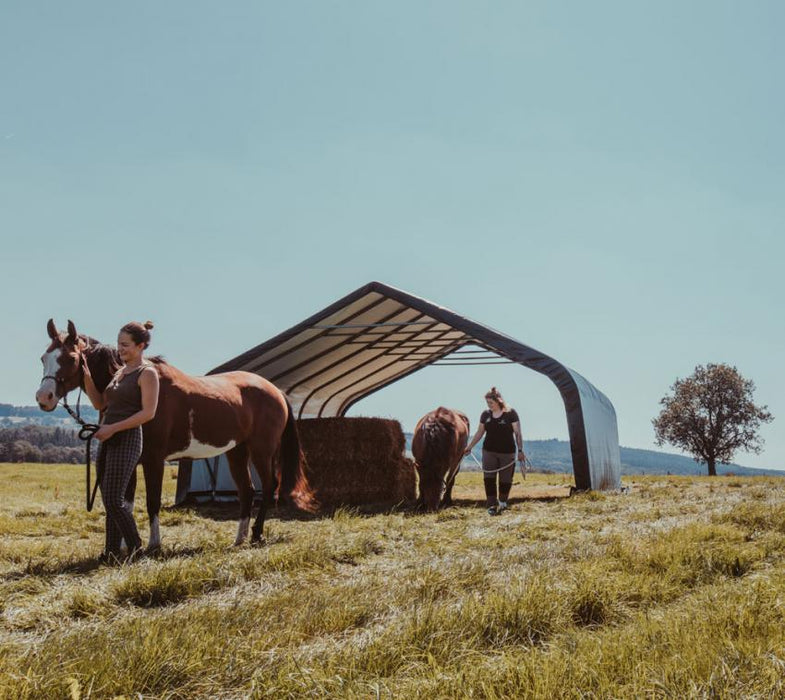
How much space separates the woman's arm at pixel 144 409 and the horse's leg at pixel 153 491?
775 mm

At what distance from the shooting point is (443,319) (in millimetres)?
13422

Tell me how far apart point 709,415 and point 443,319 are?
132 feet

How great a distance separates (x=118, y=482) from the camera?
5.96m

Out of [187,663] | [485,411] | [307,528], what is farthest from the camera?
[485,411]

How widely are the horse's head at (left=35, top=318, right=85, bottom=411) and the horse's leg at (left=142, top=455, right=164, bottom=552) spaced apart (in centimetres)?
102

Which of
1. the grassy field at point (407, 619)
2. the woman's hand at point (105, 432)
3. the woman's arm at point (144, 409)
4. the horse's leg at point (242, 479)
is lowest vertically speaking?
the grassy field at point (407, 619)

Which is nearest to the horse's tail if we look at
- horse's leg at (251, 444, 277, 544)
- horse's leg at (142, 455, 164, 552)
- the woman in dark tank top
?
horse's leg at (251, 444, 277, 544)

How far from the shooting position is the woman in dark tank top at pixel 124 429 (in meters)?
5.92

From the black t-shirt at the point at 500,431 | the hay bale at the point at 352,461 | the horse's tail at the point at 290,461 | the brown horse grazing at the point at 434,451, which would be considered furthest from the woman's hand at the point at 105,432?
the hay bale at the point at 352,461

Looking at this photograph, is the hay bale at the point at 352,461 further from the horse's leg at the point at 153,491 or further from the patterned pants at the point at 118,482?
the patterned pants at the point at 118,482

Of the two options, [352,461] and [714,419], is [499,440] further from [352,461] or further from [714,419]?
[714,419]

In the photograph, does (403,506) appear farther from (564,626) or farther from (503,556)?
(564,626)

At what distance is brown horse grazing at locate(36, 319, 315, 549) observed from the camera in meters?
6.48

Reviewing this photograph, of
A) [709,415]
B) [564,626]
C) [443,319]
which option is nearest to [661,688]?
[564,626]
